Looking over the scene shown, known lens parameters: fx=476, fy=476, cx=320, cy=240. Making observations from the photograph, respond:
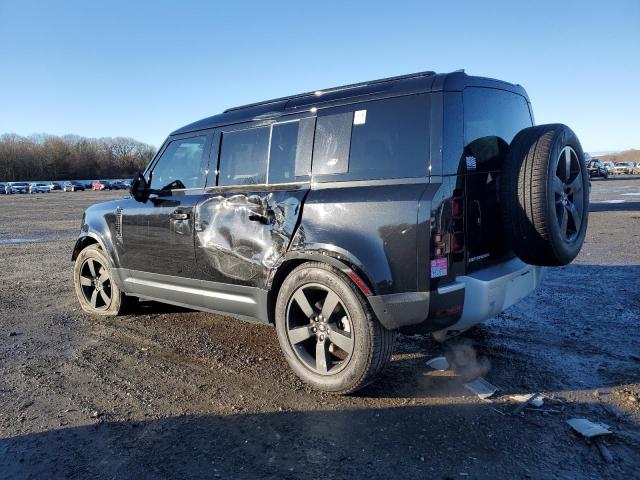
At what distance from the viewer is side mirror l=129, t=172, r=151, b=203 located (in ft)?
16.0

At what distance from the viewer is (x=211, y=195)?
4238mm

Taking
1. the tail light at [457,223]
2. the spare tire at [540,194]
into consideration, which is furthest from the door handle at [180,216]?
the spare tire at [540,194]

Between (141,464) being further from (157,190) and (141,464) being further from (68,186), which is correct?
(68,186)

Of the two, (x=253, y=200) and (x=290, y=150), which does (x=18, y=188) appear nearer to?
(x=253, y=200)

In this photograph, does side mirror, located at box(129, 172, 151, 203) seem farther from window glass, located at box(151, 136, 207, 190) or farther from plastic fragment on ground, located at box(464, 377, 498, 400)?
plastic fragment on ground, located at box(464, 377, 498, 400)

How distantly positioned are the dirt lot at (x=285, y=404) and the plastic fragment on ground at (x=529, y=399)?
0.20ft

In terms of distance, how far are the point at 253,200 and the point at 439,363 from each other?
201 cm

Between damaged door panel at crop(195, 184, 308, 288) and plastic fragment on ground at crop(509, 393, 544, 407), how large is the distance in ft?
6.26

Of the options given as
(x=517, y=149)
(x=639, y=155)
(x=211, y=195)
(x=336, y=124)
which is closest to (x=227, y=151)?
(x=211, y=195)

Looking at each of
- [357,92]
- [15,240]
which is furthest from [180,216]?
[15,240]

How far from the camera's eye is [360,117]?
3422 millimetres

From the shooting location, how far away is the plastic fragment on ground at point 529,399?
3117mm

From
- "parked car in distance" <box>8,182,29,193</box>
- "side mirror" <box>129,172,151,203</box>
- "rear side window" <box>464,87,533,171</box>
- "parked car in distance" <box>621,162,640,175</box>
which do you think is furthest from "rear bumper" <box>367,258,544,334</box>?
"parked car in distance" <box>8,182,29,193</box>

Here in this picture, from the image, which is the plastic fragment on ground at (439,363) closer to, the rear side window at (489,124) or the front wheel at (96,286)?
the rear side window at (489,124)
